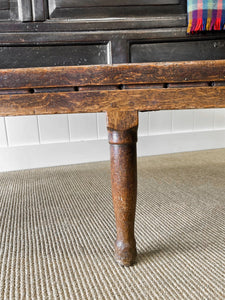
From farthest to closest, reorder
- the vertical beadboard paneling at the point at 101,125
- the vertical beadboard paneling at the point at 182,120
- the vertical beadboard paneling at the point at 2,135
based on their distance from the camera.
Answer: the vertical beadboard paneling at the point at 182,120
the vertical beadboard paneling at the point at 101,125
the vertical beadboard paneling at the point at 2,135

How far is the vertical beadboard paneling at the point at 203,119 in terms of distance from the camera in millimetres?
1761

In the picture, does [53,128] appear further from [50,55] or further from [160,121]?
[160,121]

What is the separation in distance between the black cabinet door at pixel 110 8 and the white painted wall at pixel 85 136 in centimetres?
55

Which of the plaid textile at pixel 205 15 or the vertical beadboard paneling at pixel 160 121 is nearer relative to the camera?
the plaid textile at pixel 205 15

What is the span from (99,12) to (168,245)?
101cm

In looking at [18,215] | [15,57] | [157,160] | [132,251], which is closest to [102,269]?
[132,251]

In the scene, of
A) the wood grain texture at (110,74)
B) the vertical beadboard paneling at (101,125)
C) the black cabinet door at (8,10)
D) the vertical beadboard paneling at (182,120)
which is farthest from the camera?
the vertical beadboard paneling at (182,120)

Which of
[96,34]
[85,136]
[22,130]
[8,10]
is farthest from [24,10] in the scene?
[85,136]

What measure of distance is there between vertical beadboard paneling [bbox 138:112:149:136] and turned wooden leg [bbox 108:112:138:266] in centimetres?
109

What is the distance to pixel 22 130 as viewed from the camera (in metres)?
1.51

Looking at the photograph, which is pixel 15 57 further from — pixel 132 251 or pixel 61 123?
pixel 132 251

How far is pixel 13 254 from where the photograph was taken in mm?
684

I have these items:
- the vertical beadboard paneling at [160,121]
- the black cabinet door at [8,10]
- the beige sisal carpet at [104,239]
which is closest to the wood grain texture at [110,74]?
the beige sisal carpet at [104,239]

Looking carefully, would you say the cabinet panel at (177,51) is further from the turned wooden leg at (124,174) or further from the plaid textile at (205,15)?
the turned wooden leg at (124,174)
